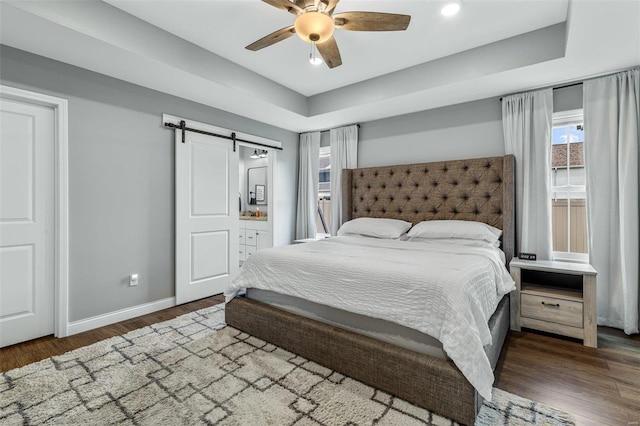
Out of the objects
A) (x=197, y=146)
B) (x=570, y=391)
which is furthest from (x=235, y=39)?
(x=570, y=391)

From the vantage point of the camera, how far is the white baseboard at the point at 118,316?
244 cm

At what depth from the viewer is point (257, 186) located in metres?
5.52

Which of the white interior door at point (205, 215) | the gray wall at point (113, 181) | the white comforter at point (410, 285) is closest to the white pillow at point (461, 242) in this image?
the white comforter at point (410, 285)

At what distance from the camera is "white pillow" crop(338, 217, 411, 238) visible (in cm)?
311

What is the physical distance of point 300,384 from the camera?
1.70m

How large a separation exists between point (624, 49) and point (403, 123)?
1.90 m

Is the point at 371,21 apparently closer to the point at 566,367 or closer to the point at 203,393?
the point at 203,393

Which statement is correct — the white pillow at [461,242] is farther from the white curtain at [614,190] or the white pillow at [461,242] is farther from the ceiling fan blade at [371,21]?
the ceiling fan blade at [371,21]

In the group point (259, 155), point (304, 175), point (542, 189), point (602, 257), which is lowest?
point (602, 257)

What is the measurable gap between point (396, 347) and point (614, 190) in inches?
93.9

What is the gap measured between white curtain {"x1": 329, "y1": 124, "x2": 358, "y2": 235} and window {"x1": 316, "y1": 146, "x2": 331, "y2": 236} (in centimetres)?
31

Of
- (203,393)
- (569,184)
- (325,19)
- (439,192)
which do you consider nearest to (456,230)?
(439,192)

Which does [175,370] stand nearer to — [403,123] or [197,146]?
[197,146]

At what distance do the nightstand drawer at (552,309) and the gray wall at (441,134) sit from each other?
144cm
